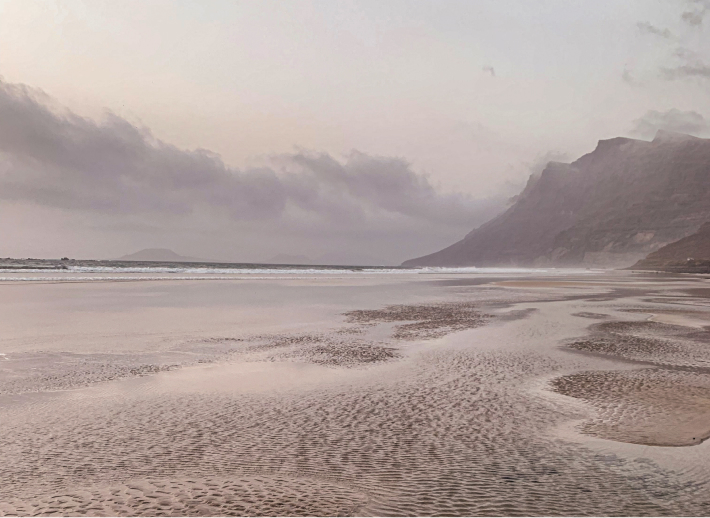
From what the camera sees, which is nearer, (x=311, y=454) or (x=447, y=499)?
(x=447, y=499)

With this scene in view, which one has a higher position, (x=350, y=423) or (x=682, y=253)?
(x=682, y=253)

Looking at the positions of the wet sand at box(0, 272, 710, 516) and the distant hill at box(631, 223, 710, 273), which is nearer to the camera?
the wet sand at box(0, 272, 710, 516)

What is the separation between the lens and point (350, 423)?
6266 mm

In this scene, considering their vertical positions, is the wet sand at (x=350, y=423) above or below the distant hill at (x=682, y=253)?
below

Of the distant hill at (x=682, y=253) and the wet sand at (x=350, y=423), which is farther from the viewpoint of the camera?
the distant hill at (x=682, y=253)

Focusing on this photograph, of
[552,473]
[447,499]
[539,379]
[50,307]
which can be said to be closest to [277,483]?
[447,499]

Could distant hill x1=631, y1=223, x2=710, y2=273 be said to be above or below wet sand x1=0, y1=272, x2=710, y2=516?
above

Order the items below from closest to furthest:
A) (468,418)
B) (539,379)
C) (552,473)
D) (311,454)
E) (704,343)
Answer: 1. (552,473)
2. (311,454)
3. (468,418)
4. (539,379)
5. (704,343)

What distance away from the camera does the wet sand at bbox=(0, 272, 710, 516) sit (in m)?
4.21

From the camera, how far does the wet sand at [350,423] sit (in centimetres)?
421

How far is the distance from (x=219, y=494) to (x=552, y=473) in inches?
136

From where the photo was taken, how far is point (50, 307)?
19766mm

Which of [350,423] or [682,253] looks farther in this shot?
[682,253]

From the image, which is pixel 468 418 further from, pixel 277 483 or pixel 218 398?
pixel 218 398
